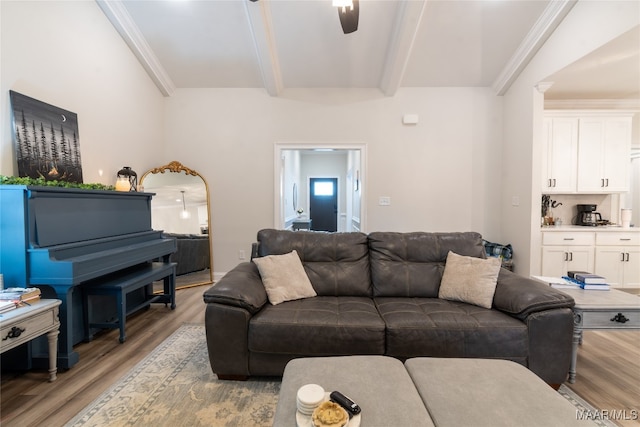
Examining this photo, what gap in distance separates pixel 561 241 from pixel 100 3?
6090 millimetres

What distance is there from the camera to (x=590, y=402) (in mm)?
1787

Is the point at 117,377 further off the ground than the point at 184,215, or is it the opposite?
the point at 184,215

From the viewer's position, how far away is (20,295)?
1896 millimetres

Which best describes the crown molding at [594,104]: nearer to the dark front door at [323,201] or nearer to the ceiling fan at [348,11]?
the ceiling fan at [348,11]

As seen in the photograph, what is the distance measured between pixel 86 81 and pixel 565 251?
5961 millimetres

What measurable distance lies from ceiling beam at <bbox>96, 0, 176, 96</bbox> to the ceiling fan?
9.09 feet

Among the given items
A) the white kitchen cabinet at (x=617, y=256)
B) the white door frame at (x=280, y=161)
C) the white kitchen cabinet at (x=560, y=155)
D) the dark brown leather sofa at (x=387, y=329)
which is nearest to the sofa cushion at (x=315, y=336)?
the dark brown leather sofa at (x=387, y=329)

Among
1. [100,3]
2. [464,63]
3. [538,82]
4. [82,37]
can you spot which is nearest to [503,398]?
[538,82]

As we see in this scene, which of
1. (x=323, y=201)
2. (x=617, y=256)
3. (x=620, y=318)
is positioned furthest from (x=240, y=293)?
(x=323, y=201)

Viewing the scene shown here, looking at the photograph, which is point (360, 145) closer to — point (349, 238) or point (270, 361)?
point (349, 238)

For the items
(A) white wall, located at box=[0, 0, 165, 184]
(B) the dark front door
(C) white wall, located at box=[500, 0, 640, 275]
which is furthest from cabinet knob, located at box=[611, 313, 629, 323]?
(B) the dark front door

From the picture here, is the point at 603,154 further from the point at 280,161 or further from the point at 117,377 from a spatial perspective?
the point at 117,377

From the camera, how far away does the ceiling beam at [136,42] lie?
128 inches

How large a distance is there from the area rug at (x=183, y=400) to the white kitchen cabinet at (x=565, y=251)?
2328 millimetres
